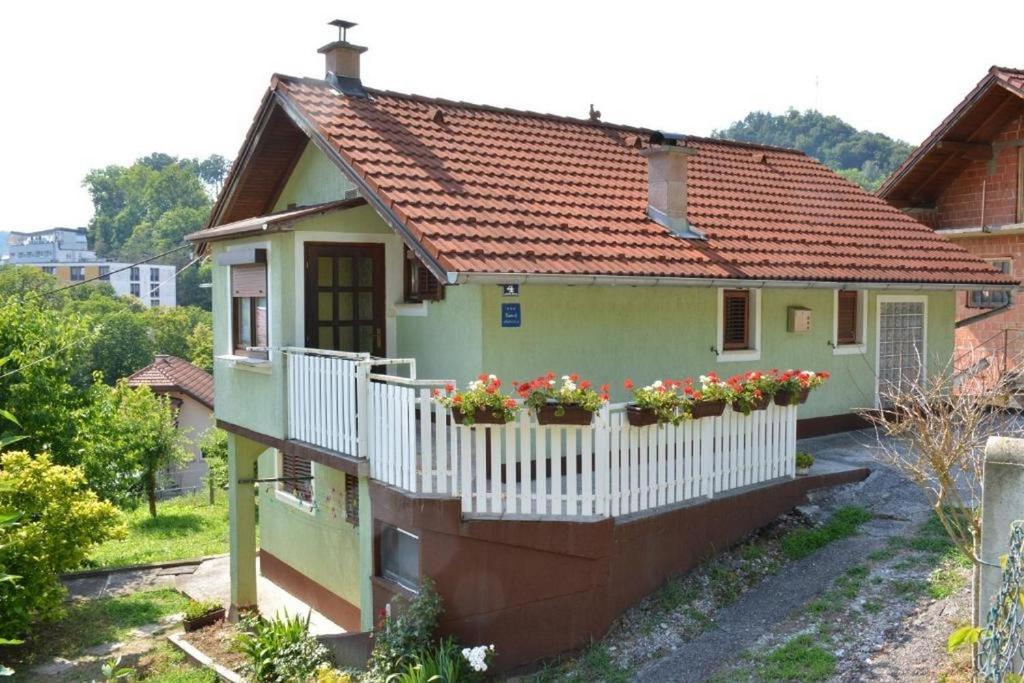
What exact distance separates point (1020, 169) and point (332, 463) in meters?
16.7

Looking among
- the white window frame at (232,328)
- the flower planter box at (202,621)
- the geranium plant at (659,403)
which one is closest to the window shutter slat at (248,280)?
the white window frame at (232,328)

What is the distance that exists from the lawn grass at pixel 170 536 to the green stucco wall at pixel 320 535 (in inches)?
183

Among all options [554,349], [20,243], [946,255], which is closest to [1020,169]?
[946,255]

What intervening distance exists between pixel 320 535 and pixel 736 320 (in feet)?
21.7

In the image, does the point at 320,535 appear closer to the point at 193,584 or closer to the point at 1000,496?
the point at 193,584

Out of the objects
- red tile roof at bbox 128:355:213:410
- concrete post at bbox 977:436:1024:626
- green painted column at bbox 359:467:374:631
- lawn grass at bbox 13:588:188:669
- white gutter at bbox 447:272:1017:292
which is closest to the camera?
concrete post at bbox 977:436:1024:626

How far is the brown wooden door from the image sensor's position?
1109 centimetres

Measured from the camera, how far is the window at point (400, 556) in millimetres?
9500

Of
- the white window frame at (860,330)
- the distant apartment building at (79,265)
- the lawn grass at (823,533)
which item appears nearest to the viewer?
the lawn grass at (823,533)

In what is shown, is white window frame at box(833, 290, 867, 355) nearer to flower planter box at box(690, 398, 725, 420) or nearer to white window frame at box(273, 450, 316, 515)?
flower planter box at box(690, 398, 725, 420)

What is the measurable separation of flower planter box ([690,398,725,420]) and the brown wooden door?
14.0 feet

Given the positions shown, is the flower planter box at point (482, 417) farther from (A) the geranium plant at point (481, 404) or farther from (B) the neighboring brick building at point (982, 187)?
(B) the neighboring brick building at point (982, 187)

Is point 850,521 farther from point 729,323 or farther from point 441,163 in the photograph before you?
point 441,163

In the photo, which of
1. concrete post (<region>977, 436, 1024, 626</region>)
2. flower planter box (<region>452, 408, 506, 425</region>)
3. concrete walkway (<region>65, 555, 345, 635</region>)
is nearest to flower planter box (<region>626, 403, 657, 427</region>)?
flower planter box (<region>452, 408, 506, 425</region>)
